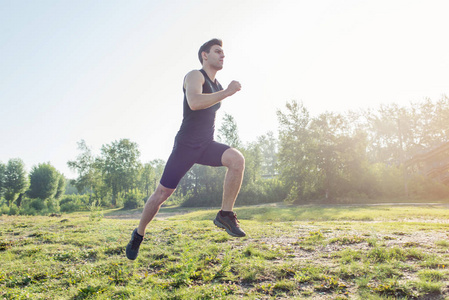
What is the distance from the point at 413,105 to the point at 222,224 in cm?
6437

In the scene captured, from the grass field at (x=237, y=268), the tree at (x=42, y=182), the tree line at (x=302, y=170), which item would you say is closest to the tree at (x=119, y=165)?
the tree line at (x=302, y=170)

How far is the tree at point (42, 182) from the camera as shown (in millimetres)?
56719

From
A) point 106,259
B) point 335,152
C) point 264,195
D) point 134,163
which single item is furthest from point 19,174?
point 106,259

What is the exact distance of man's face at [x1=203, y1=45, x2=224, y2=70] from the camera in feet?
13.6

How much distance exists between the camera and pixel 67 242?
8.52 meters

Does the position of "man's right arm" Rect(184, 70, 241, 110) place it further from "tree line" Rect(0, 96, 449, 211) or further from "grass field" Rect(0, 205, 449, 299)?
"tree line" Rect(0, 96, 449, 211)

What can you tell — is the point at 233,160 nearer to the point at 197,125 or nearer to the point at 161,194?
the point at 197,125

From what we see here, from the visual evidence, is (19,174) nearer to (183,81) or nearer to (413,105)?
(183,81)

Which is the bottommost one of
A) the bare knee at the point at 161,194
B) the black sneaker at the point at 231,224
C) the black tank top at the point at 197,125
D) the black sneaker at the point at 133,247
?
the black sneaker at the point at 133,247

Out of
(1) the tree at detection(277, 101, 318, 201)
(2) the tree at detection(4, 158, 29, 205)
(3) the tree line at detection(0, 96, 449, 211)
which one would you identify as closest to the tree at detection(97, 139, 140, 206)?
(3) the tree line at detection(0, 96, 449, 211)

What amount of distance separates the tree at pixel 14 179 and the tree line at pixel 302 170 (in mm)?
140

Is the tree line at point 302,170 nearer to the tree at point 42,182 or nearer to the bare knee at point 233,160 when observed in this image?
the tree at point 42,182

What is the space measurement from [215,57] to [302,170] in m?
29.5

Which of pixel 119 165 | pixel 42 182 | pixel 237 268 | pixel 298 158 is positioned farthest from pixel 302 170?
pixel 42 182
